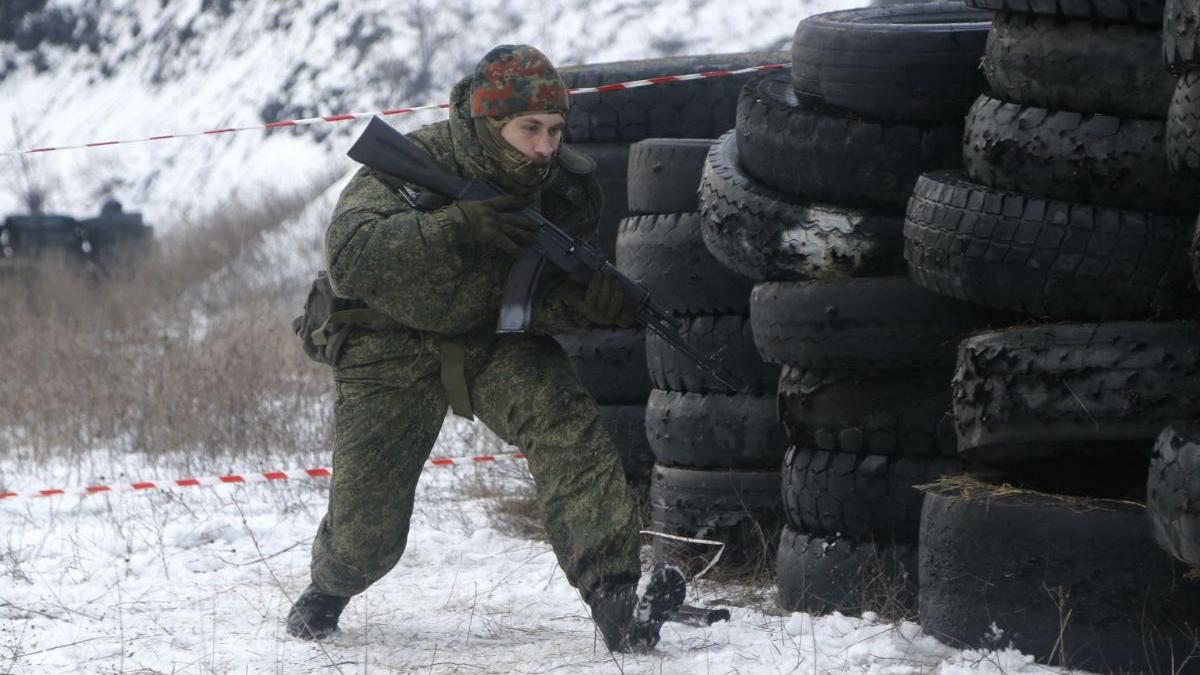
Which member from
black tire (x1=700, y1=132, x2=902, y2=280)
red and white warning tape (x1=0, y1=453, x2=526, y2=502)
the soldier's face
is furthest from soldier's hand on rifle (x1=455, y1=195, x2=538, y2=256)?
red and white warning tape (x1=0, y1=453, x2=526, y2=502)

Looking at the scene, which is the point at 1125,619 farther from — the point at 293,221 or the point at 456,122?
the point at 293,221

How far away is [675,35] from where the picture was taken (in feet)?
104

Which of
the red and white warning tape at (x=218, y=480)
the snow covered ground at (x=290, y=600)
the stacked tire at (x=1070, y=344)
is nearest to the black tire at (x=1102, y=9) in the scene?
the stacked tire at (x=1070, y=344)

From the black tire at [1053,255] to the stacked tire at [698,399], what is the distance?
1.39m

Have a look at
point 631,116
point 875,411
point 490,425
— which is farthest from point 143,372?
point 875,411

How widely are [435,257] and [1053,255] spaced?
157 cm

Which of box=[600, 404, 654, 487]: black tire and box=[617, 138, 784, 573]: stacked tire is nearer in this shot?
box=[617, 138, 784, 573]: stacked tire

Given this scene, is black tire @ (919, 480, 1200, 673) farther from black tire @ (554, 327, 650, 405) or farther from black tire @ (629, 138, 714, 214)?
black tire @ (554, 327, 650, 405)

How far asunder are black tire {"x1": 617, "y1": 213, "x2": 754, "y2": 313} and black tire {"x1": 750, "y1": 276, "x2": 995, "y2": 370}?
740 millimetres

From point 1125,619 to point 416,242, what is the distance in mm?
1991

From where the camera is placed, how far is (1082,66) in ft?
13.1

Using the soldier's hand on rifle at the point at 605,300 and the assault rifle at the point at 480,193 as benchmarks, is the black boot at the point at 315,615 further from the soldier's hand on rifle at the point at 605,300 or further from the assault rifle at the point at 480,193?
the soldier's hand on rifle at the point at 605,300

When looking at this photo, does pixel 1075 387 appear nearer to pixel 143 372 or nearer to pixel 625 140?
pixel 625 140

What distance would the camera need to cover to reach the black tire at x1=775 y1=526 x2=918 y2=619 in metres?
4.74
